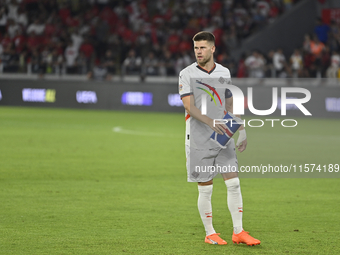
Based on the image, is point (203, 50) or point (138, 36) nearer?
point (203, 50)

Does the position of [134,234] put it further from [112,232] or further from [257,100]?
[257,100]

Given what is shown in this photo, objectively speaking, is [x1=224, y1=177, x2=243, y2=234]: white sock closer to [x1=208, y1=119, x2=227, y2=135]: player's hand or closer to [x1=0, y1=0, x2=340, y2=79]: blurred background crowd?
[x1=208, y1=119, x2=227, y2=135]: player's hand

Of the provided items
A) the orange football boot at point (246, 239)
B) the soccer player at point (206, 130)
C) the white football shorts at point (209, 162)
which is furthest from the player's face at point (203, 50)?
the orange football boot at point (246, 239)

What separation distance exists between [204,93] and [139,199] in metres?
2.85

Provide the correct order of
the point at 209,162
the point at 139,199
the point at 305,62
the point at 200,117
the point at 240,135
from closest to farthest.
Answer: the point at 200,117
the point at 209,162
the point at 240,135
the point at 139,199
the point at 305,62

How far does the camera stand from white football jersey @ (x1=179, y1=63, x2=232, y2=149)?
5602mm

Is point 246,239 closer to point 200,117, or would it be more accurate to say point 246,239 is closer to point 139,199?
point 200,117

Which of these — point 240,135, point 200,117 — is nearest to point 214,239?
point 240,135

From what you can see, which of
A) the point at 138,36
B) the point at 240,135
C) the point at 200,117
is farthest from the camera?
the point at 138,36

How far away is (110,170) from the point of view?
10.7m

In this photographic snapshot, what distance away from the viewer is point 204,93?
5.64m

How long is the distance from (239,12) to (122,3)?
21.5 feet

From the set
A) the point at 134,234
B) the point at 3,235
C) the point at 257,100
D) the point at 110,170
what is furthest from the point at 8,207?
the point at 257,100

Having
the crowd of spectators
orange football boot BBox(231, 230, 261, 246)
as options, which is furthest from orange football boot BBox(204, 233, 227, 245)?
the crowd of spectators
